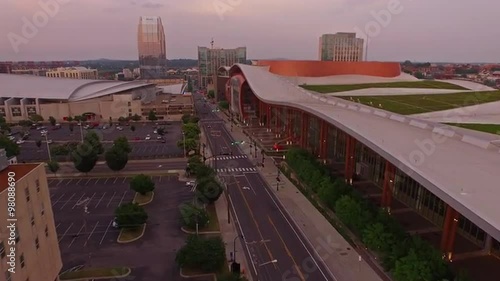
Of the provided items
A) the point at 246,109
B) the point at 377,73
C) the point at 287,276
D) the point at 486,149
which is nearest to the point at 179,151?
the point at 246,109

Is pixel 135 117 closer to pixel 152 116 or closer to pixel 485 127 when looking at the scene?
pixel 152 116

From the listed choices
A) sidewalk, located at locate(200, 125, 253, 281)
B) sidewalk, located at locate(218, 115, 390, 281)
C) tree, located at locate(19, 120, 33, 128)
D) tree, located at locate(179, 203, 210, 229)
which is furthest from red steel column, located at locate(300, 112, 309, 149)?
tree, located at locate(19, 120, 33, 128)

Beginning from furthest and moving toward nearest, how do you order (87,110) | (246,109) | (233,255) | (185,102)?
(185,102) < (87,110) < (246,109) < (233,255)

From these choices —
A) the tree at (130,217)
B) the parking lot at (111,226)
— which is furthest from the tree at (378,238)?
the tree at (130,217)

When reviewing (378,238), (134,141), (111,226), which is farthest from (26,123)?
(378,238)

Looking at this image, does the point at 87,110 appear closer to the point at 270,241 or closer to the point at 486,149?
the point at 270,241

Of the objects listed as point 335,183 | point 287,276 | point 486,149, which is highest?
point 486,149
